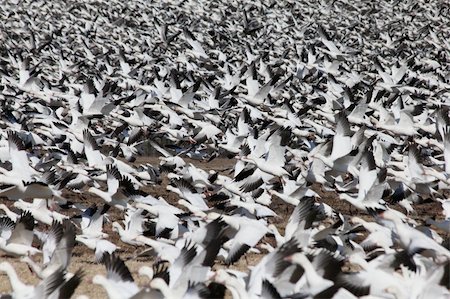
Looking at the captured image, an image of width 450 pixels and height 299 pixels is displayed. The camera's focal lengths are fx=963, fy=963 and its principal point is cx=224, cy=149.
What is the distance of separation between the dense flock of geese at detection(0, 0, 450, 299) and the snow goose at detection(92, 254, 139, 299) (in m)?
0.03

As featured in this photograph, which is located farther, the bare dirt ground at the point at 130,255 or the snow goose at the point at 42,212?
the snow goose at the point at 42,212

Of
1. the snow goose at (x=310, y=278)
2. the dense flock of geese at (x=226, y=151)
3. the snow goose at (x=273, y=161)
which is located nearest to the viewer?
the snow goose at (x=310, y=278)

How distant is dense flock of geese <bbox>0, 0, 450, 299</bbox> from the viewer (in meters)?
8.76

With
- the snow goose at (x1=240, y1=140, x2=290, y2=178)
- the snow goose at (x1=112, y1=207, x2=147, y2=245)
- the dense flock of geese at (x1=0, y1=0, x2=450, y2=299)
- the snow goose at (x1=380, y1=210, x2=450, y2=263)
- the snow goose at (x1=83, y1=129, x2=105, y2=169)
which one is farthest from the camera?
the snow goose at (x1=83, y1=129, x2=105, y2=169)

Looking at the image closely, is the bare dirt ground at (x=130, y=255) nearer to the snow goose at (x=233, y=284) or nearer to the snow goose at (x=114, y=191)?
the snow goose at (x=114, y=191)

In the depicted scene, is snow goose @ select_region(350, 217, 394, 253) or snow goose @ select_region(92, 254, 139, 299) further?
snow goose @ select_region(350, 217, 394, 253)

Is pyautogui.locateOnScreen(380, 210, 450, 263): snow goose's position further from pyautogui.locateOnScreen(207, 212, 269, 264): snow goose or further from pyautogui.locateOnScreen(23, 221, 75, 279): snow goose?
pyautogui.locateOnScreen(23, 221, 75, 279): snow goose

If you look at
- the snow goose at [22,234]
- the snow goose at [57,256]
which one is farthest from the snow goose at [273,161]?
the snow goose at [57,256]

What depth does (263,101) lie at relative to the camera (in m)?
21.5

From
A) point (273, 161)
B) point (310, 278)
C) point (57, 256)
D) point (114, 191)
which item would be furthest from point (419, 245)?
point (273, 161)

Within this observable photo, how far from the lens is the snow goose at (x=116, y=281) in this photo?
841 cm

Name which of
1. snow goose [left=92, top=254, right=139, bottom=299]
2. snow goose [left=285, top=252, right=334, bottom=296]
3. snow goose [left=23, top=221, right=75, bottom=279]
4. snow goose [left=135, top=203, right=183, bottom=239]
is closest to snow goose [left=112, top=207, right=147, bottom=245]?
snow goose [left=135, top=203, right=183, bottom=239]

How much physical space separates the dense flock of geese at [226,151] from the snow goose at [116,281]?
0.08 feet

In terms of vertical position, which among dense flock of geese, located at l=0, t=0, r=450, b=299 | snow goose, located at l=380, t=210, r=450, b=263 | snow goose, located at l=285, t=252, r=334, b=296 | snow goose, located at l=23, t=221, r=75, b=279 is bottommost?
dense flock of geese, located at l=0, t=0, r=450, b=299
